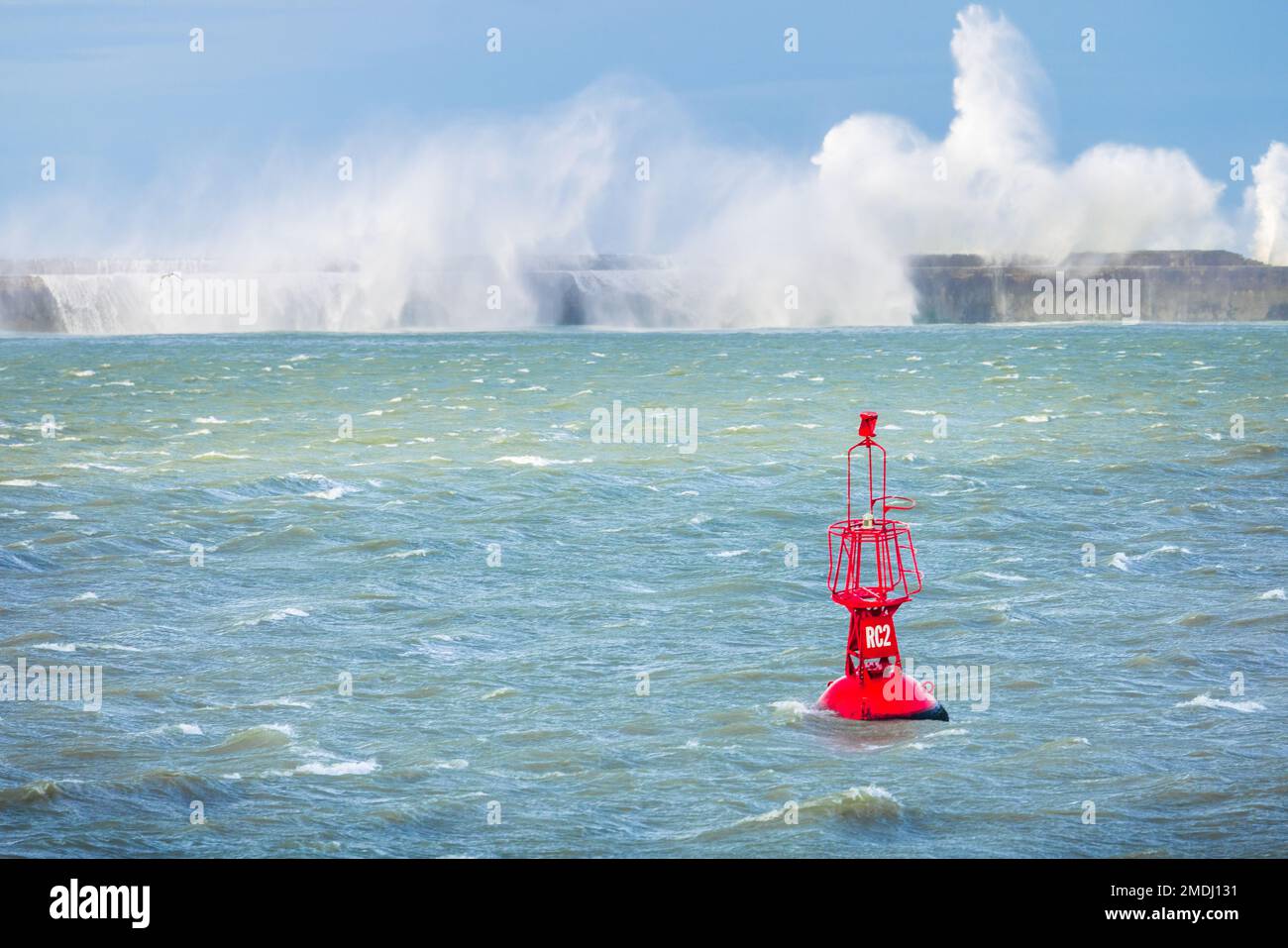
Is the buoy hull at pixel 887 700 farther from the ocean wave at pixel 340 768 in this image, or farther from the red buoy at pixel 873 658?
the ocean wave at pixel 340 768

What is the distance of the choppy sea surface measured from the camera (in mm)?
15883

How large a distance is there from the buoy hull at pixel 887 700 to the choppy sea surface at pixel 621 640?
0.18 m

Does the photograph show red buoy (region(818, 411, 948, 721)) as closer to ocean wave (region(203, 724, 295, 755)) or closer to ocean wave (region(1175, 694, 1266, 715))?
ocean wave (region(1175, 694, 1266, 715))

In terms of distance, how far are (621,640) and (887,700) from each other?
5156 mm

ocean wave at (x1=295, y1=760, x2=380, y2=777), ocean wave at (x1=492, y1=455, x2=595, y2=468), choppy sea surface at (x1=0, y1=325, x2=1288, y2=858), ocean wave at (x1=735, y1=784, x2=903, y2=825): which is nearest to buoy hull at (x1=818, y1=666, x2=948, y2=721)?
choppy sea surface at (x1=0, y1=325, x2=1288, y2=858)

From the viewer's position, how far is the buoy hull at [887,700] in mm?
18391

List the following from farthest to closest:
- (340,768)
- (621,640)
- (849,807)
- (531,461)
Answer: (531,461) → (621,640) → (340,768) → (849,807)

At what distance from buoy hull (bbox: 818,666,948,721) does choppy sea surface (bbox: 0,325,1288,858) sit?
0.18 metres

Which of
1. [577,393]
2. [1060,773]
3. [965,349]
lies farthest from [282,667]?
[965,349]

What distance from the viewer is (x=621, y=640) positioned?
2273cm

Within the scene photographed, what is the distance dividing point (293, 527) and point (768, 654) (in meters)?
12.0

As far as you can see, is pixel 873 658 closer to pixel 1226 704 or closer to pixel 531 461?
pixel 1226 704

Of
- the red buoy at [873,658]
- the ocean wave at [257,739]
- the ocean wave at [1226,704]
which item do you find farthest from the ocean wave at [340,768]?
the ocean wave at [1226,704]

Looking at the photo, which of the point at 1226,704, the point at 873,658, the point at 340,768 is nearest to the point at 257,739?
the point at 340,768
